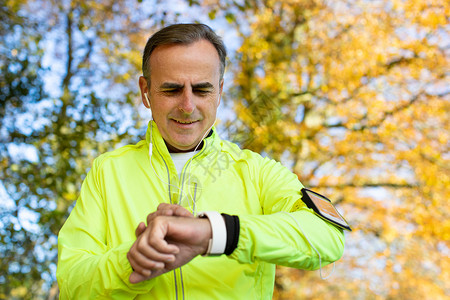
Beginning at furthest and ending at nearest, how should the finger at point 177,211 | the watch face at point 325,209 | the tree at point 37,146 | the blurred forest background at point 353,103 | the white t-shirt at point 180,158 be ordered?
the blurred forest background at point 353,103 < the tree at point 37,146 < the white t-shirt at point 180,158 < the watch face at point 325,209 < the finger at point 177,211

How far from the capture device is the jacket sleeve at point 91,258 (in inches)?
51.8

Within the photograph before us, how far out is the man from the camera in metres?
1.25

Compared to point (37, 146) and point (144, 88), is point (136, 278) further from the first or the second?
point (37, 146)

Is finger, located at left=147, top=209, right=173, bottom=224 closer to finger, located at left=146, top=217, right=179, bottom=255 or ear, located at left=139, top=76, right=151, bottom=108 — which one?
finger, located at left=146, top=217, right=179, bottom=255

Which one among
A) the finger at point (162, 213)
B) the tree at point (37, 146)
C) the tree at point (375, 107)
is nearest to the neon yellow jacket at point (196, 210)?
the finger at point (162, 213)

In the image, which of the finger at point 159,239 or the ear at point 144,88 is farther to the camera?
the ear at point 144,88

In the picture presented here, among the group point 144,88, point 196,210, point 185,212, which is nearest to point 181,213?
point 185,212

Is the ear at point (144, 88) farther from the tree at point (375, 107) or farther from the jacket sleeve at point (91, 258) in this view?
the tree at point (375, 107)

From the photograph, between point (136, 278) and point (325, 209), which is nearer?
point (136, 278)

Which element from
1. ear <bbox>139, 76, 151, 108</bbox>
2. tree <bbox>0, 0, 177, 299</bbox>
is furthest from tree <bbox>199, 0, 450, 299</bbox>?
ear <bbox>139, 76, 151, 108</bbox>

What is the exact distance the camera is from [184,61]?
166 cm

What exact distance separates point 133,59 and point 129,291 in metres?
5.82

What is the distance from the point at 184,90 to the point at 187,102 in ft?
0.16

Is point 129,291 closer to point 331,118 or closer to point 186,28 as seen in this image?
point 186,28
